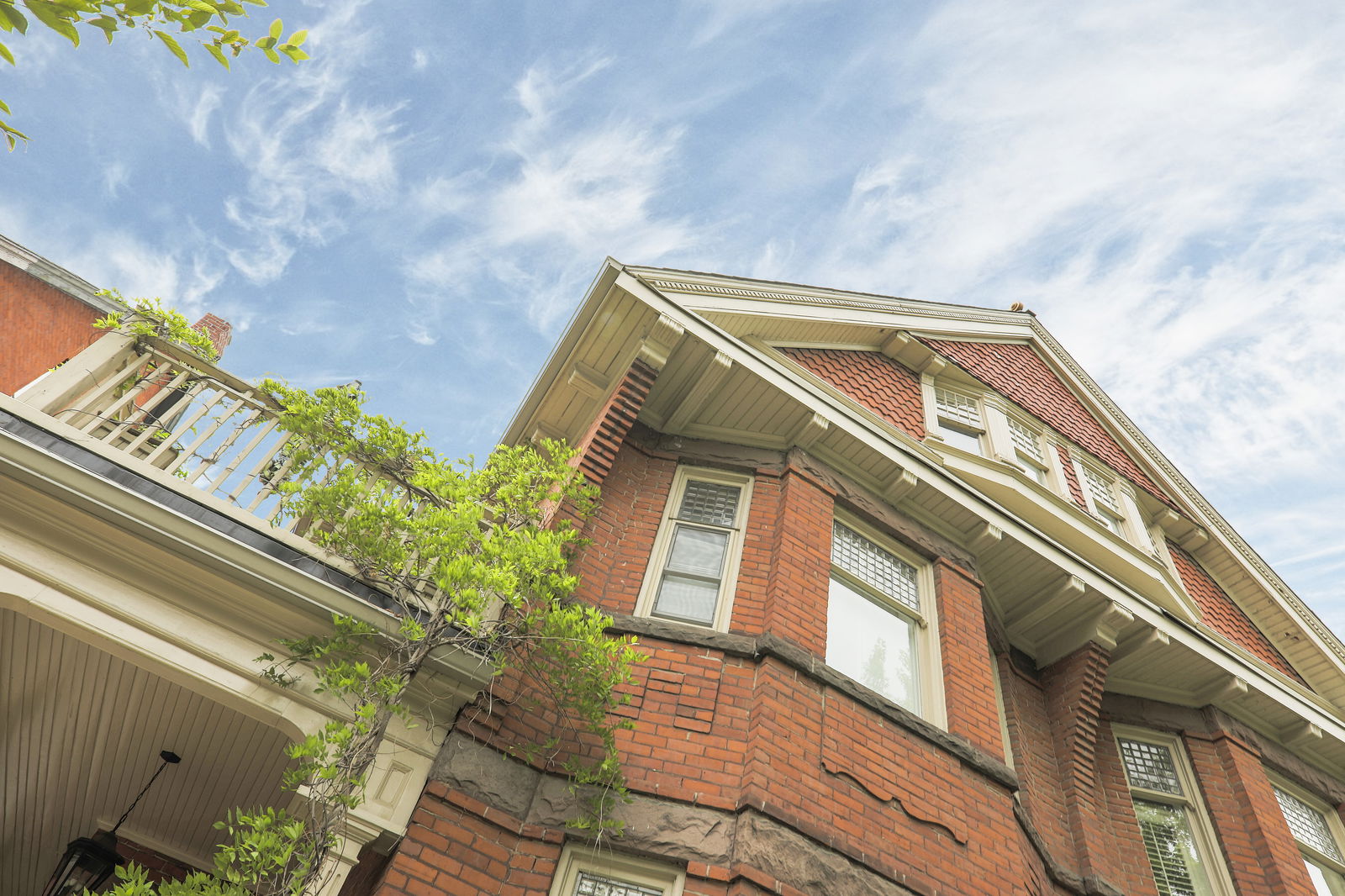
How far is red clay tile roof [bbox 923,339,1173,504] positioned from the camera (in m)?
11.6

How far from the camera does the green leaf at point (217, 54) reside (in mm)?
2701

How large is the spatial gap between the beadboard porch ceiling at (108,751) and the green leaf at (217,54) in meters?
4.17

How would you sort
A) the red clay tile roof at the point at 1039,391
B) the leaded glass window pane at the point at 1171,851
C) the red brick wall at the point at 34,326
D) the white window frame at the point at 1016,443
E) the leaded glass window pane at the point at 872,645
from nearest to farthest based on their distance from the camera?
1. the leaded glass window pane at the point at 872,645
2. the leaded glass window pane at the point at 1171,851
3. the white window frame at the point at 1016,443
4. the red clay tile roof at the point at 1039,391
5. the red brick wall at the point at 34,326

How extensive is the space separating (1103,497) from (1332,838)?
4421 millimetres

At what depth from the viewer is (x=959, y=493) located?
8133 millimetres

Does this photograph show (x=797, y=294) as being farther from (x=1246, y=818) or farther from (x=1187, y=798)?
(x=1246, y=818)

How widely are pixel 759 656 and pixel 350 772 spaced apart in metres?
2.80

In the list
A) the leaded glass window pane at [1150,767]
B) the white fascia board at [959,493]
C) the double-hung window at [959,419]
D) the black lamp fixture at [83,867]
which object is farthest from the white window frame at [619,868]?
the double-hung window at [959,419]

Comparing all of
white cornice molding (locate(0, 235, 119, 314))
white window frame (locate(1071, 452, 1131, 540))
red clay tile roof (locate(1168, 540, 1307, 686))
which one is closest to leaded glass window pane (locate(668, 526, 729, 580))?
white window frame (locate(1071, 452, 1131, 540))

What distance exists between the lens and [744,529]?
283 inches

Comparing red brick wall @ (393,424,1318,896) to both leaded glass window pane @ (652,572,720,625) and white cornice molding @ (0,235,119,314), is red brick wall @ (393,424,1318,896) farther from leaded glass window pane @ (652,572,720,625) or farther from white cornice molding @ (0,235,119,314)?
white cornice molding @ (0,235,119,314)

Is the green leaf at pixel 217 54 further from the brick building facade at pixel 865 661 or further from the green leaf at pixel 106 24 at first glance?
the brick building facade at pixel 865 661

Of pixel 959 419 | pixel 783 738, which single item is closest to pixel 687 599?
pixel 783 738

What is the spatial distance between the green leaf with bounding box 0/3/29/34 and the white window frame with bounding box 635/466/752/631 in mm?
4976
